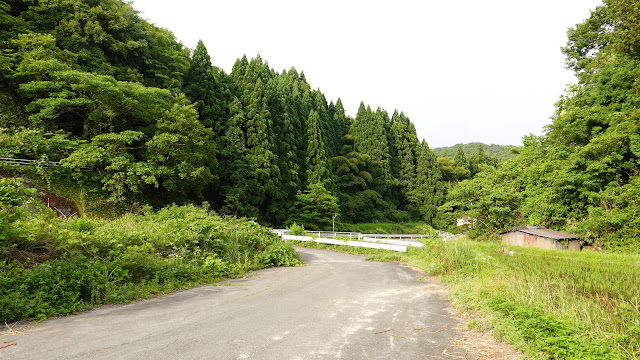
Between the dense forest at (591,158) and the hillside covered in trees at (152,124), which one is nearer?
the hillside covered in trees at (152,124)

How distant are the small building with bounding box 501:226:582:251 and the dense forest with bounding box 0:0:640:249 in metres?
1.04

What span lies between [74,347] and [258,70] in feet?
120

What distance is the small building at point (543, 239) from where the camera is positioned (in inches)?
834

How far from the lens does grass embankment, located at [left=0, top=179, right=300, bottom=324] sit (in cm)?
540

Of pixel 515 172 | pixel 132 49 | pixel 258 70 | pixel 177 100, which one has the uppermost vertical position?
pixel 258 70

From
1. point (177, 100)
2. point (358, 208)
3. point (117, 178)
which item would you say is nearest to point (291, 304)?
point (117, 178)

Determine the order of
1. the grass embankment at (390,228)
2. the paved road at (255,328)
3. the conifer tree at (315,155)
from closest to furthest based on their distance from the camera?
the paved road at (255,328), the conifer tree at (315,155), the grass embankment at (390,228)

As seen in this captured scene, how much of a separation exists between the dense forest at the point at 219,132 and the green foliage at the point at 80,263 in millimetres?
11975

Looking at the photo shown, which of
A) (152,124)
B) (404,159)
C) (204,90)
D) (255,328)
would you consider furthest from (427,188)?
(255,328)

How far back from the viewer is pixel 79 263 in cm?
635

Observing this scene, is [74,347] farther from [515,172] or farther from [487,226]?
[515,172]

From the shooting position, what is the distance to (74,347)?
4.06m

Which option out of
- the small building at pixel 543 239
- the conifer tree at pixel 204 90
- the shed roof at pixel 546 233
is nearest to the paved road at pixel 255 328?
the shed roof at pixel 546 233

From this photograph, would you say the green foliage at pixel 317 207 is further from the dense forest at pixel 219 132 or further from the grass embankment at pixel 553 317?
the grass embankment at pixel 553 317
